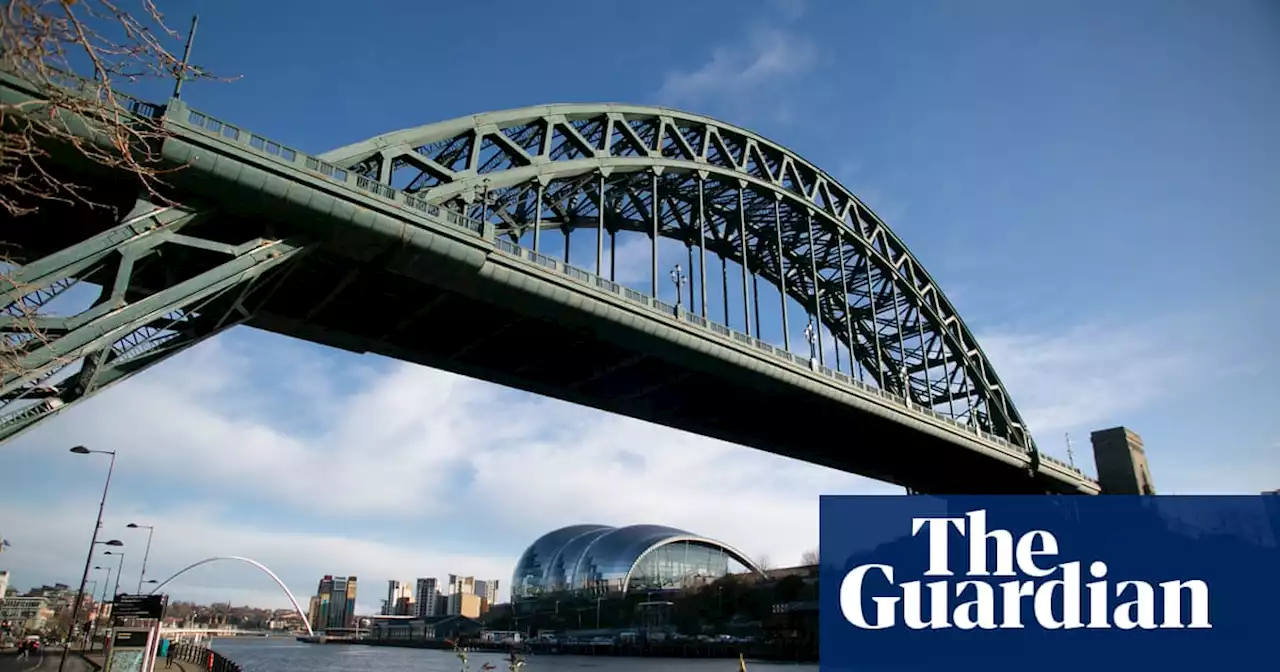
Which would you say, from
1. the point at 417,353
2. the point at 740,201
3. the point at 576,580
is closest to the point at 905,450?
the point at 740,201

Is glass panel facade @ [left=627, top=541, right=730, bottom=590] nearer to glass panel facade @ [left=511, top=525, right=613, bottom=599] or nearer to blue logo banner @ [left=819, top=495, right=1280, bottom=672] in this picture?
glass panel facade @ [left=511, top=525, right=613, bottom=599]

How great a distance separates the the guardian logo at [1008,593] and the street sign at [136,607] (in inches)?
893

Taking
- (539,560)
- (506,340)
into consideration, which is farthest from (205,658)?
(539,560)

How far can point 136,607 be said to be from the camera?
2645 centimetres

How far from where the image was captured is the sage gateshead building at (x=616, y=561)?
144 meters

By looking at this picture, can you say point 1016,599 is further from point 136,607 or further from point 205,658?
point 205,658

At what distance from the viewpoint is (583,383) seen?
4794 centimetres

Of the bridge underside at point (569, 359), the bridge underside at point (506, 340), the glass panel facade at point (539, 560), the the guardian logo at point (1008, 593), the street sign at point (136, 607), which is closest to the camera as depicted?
the the guardian logo at point (1008, 593)

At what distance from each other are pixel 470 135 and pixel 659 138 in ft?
49.3

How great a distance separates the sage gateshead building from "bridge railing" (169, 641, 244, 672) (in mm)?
88982

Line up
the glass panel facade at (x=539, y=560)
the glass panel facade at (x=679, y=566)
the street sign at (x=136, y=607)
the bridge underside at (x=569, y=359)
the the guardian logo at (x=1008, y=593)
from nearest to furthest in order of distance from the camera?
the the guardian logo at (x=1008, y=593)
the street sign at (x=136, y=607)
the bridge underside at (x=569, y=359)
the glass panel facade at (x=679, y=566)
the glass panel facade at (x=539, y=560)

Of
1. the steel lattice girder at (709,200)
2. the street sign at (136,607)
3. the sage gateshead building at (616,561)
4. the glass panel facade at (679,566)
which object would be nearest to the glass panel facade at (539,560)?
the sage gateshead building at (616,561)

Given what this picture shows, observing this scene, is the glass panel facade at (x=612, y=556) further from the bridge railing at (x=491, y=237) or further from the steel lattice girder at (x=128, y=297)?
the steel lattice girder at (x=128, y=297)

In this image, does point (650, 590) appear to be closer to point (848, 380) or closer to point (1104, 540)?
point (848, 380)
